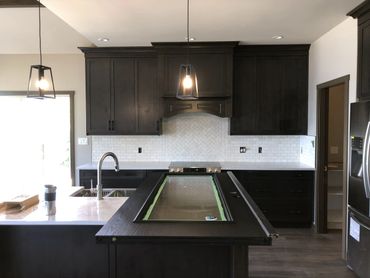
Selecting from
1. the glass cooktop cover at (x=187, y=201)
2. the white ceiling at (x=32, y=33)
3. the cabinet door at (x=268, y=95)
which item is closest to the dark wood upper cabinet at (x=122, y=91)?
the white ceiling at (x=32, y=33)

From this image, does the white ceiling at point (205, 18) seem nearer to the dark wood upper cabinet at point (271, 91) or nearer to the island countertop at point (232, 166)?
the dark wood upper cabinet at point (271, 91)

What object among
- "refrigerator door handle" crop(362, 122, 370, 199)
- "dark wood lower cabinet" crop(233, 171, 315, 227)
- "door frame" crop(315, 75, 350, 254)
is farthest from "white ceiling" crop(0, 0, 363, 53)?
"dark wood lower cabinet" crop(233, 171, 315, 227)

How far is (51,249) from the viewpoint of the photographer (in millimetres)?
2322

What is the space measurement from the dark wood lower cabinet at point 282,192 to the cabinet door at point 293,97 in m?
0.75

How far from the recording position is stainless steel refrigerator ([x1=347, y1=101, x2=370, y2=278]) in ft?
9.43

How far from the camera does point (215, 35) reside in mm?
4441

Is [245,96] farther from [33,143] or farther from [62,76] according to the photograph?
[33,143]

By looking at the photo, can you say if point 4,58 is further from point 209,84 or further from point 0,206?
point 0,206

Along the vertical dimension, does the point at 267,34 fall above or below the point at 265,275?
above

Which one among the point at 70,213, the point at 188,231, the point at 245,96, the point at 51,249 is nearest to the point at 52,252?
the point at 51,249

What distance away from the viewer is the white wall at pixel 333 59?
3559 millimetres

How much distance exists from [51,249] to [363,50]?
335 centimetres

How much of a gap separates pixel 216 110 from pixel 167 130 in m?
0.95

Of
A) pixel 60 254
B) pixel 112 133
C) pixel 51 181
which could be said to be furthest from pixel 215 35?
pixel 51 181
